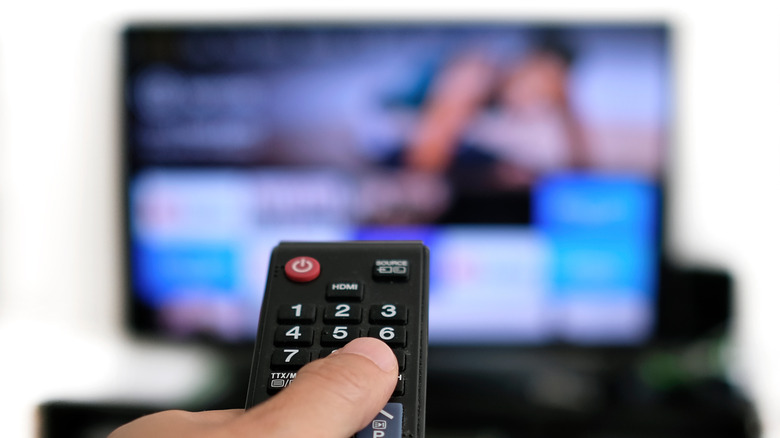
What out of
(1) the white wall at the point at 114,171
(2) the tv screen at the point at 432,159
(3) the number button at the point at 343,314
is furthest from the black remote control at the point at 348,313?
(1) the white wall at the point at 114,171

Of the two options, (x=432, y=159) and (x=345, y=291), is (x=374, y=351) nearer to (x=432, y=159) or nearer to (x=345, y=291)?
(x=345, y=291)

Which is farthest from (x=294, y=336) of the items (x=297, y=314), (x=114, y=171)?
(x=114, y=171)

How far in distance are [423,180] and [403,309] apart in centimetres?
93

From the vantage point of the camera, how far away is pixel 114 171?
1.63 metres

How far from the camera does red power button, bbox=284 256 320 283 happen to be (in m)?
0.57

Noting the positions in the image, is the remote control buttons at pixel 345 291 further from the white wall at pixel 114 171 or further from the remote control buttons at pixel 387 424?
the white wall at pixel 114 171

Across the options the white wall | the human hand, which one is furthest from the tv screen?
the human hand

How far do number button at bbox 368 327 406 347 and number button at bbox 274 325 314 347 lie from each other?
5cm

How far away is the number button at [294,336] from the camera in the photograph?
20.9 inches

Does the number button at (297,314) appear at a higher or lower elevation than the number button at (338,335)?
higher

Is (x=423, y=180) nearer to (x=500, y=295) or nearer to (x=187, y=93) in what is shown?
(x=500, y=295)

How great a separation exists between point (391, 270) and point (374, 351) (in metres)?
0.10

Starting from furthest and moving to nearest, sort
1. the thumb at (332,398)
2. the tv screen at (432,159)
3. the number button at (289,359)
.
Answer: the tv screen at (432,159) < the number button at (289,359) < the thumb at (332,398)

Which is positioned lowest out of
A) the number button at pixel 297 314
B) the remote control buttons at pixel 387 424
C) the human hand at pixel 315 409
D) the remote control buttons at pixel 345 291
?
the remote control buttons at pixel 387 424
